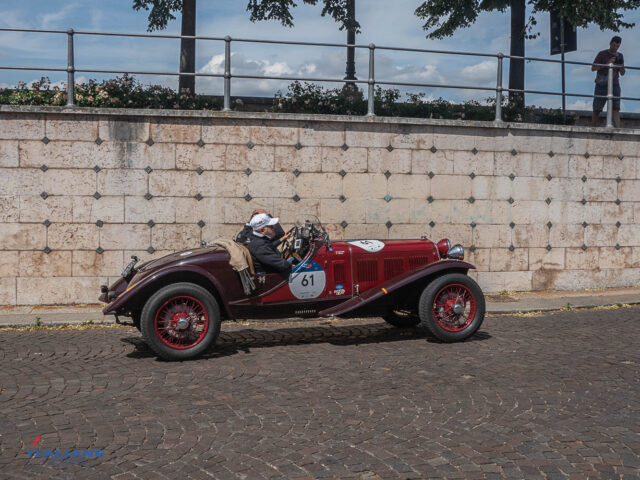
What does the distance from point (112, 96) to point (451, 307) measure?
6.65 meters

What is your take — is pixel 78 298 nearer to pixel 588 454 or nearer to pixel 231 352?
pixel 231 352

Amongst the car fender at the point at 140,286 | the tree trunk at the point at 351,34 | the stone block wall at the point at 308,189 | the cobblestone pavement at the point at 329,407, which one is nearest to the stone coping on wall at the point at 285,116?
the stone block wall at the point at 308,189

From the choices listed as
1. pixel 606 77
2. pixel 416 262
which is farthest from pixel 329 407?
pixel 606 77

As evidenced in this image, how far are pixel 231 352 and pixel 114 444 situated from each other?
2.92 meters

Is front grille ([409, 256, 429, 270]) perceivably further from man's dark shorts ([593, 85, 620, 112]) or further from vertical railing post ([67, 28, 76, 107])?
man's dark shorts ([593, 85, 620, 112])

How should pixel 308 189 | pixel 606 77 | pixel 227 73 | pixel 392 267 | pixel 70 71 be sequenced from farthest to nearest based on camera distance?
pixel 606 77
pixel 308 189
pixel 227 73
pixel 70 71
pixel 392 267

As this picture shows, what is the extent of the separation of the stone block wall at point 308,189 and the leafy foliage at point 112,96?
2.07 ft

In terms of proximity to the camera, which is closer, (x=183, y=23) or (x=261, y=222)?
(x=261, y=222)

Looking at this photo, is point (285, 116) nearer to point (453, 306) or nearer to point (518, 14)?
point (453, 306)

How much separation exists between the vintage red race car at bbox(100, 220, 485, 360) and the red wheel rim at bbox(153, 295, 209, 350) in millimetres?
10

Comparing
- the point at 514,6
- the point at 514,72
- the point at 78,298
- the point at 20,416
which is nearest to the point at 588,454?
the point at 20,416

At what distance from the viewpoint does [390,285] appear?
7.57 meters

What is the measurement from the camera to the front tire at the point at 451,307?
754cm

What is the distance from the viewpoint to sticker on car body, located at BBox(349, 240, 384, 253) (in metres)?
7.88
